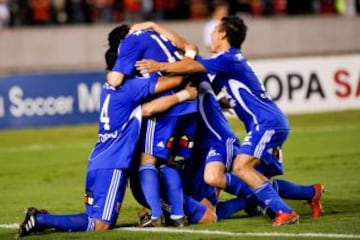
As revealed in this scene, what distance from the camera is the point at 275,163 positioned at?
11.1 m

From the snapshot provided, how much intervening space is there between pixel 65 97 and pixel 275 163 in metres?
12.8

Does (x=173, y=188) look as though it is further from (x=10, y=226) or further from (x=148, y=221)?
(x=10, y=226)

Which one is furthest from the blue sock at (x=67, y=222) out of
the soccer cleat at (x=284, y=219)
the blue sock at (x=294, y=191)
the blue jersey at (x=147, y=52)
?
the blue sock at (x=294, y=191)

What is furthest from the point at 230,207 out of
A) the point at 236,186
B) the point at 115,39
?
the point at 115,39

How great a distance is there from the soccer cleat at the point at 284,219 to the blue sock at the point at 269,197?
75 mm

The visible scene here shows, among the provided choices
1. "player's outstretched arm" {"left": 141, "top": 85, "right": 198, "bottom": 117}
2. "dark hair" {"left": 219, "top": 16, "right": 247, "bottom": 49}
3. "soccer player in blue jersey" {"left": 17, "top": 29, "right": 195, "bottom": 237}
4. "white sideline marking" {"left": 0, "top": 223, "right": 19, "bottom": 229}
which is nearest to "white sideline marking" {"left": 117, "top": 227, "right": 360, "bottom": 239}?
"soccer player in blue jersey" {"left": 17, "top": 29, "right": 195, "bottom": 237}

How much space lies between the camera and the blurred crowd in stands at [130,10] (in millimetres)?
27969

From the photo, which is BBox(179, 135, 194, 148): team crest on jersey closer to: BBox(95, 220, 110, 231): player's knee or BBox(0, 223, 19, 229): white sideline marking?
BBox(95, 220, 110, 231): player's knee

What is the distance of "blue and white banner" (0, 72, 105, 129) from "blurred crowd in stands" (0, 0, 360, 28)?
4.55 m

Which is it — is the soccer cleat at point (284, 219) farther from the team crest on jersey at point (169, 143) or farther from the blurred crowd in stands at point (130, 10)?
A: the blurred crowd in stands at point (130, 10)

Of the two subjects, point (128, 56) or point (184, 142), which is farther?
point (184, 142)

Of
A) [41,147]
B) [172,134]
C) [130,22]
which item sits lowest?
[41,147]

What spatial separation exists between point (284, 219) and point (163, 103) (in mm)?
1546

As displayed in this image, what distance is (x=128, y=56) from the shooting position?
1088 cm
